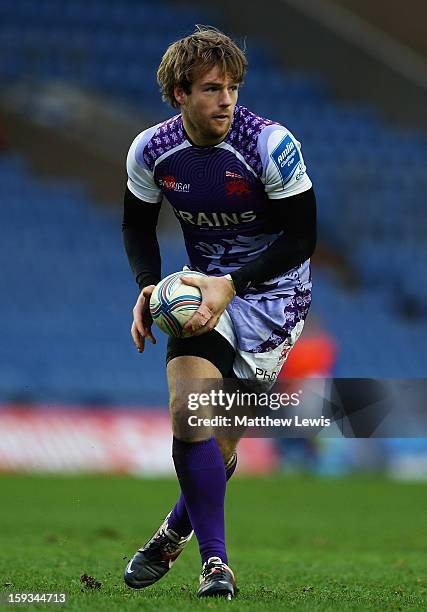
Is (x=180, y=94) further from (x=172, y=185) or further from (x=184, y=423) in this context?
(x=184, y=423)

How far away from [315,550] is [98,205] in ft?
42.4

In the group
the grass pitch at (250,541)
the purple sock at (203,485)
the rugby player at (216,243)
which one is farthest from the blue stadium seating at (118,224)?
the purple sock at (203,485)

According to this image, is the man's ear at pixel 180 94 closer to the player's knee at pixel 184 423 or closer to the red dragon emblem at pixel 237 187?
the red dragon emblem at pixel 237 187

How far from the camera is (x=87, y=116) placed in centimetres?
2039

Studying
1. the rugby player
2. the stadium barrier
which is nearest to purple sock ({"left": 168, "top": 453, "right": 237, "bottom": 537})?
the rugby player

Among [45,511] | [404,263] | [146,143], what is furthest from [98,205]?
[146,143]

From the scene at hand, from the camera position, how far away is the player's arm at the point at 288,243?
4691 millimetres

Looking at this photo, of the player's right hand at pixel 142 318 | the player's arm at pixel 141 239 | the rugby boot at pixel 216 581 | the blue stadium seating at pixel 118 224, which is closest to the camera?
the rugby boot at pixel 216 581

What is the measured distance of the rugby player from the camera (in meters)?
4.55

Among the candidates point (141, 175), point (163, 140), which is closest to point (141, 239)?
point (141, 175)

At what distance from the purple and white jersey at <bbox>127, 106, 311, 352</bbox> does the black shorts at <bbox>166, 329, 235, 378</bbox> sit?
0.10 m

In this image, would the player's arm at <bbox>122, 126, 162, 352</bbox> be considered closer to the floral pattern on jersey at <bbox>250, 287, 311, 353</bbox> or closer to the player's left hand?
the player's left hand

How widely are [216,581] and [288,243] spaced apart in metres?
1.31

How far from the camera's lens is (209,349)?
4668 millimetres
